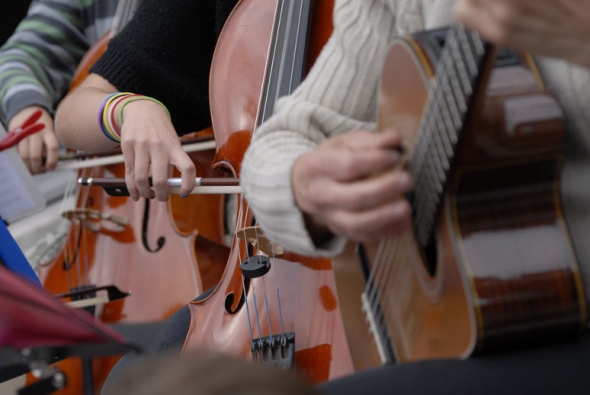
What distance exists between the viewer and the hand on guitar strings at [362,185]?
473 millimetres

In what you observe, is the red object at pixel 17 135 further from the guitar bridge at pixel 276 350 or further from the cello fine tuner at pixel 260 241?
the guitar bridge at pixel 276 350

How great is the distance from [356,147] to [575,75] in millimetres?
177

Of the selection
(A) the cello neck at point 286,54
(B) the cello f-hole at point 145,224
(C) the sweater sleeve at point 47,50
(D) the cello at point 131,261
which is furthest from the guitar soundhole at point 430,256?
(C) the sweater sleeve at point 47,50

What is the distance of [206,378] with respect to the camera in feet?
1.02

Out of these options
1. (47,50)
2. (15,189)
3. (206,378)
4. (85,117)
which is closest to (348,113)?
(206,378)

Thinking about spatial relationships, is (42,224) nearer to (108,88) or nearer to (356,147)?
A: (108,88)

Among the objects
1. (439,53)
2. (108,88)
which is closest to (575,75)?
(439,53)

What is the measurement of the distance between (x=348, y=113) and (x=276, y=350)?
0.88ft

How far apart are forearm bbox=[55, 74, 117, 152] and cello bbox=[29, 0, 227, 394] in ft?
0.69

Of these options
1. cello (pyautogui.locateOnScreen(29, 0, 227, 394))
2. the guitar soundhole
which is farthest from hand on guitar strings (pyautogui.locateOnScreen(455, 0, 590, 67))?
cello (pyautogui.locateOnScreen(29, 0, 227, 394))

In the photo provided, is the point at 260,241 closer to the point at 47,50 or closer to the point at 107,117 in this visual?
the point at 107,117

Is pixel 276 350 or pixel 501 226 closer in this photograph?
pixel 501 226

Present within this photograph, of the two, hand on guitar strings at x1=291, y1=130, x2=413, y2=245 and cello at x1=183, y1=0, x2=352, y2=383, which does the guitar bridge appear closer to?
cello at x1=183, y1=0, x2=352, y2=383

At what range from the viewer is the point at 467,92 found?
0.46 meters
